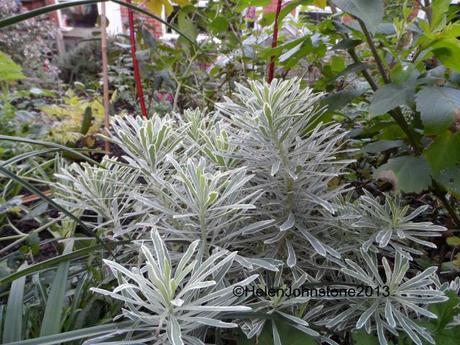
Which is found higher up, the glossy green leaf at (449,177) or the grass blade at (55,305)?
the glossy green leaf at (449,177)

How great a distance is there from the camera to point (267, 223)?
547 mm

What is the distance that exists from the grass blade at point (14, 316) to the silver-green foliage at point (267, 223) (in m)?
0.18

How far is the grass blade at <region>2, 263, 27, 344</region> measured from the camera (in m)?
0.58

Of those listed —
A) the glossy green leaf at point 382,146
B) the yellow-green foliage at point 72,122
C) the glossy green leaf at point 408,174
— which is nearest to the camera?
the glossy green leaf at point 408,174

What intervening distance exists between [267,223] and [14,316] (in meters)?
0.44

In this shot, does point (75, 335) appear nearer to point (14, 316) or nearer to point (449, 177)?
point (14, 316)

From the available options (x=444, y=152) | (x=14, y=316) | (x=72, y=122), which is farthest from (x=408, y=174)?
(x=72, y=122)

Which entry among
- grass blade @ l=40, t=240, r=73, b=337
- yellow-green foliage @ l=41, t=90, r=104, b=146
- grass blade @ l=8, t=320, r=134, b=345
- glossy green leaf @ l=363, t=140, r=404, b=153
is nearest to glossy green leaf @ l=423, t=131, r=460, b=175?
glossy green leaf @ l=363, t=140, r=404, b=153

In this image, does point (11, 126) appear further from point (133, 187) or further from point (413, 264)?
point (413, 264)

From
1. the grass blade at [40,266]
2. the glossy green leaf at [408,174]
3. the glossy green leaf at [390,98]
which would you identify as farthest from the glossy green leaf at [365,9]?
the grass blade at [40,266]

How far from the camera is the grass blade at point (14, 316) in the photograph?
576mm

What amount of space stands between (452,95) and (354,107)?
72cm

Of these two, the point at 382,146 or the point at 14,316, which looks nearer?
the point at 14,316

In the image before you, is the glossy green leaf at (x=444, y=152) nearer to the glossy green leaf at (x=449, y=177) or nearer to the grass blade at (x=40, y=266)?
the glossy green leaf at (x=449, y=177)
